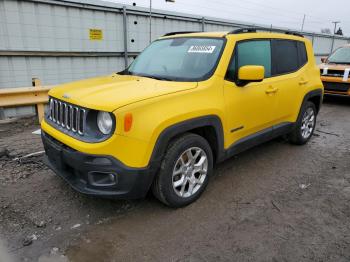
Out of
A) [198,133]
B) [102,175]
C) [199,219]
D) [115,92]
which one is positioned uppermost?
[115,92]

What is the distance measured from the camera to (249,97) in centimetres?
371

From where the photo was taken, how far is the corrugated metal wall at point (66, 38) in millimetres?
6414

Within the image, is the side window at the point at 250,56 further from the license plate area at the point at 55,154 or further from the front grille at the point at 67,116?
the license plate area at the point at 55,154

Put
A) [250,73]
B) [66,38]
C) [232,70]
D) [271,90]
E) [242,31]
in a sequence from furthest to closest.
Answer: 1. [66,38]
2. [271,90]
3. [242,31]
4. [232,70]
5. [250,73]

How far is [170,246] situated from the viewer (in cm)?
267

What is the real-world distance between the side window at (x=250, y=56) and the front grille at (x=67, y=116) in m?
1.70

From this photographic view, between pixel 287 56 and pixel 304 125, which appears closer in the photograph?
pixel 287 56

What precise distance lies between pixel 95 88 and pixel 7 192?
65.7 inches

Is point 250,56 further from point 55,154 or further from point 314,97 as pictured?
point 55,154

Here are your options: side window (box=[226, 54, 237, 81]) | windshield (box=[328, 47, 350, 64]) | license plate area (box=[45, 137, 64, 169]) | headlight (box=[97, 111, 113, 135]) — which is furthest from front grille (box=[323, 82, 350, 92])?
license plate area (box=[45, 137, 64, 169])

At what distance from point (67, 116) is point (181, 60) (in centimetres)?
153

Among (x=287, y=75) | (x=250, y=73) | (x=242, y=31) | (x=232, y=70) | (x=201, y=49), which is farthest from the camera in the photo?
(x=287, y=75)

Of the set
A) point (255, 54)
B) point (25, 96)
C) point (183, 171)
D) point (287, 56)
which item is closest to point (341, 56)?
point (287, 56)

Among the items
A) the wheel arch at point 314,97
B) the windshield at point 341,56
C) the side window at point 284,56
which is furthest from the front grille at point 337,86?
the side window at point 284,56
